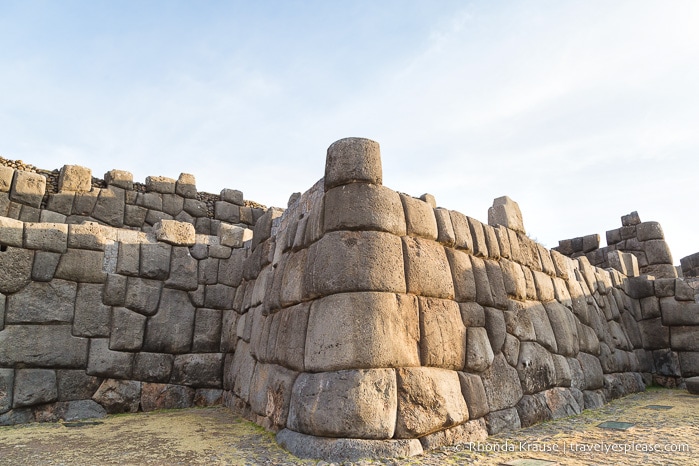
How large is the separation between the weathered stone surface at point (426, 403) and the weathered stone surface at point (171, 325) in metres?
3.55

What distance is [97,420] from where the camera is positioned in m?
4.77

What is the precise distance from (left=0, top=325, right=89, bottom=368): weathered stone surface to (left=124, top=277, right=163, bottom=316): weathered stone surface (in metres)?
0.65

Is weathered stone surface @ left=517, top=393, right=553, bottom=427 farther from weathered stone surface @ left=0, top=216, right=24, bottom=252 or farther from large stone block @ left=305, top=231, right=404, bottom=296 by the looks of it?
weathered stone surface @ left=0, top=216, right=24, bottom=252

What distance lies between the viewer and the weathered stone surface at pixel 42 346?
4613mm

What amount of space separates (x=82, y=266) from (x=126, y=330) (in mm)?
934

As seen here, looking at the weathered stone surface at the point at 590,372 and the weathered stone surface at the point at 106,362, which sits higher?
the weathered stone surface at the point at 106,362

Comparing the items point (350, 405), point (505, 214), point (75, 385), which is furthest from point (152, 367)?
point (505, 214)

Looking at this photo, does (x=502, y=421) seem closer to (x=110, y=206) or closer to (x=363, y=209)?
(x=363, y=209)

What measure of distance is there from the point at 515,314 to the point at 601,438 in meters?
1.47

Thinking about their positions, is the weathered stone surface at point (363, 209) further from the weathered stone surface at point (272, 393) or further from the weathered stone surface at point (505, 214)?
the weathered stone surface at point (505, 214)

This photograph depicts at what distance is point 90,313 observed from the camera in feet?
17.0

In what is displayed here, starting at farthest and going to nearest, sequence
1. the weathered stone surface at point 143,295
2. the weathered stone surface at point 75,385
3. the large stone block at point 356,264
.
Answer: the weathered stone surface at point 143,295 < the weathered stone surface at point 75,385 < the large stone block at point 356,264

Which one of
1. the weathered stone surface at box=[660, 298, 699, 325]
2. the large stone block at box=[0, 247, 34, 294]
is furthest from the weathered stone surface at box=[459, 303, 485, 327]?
the weathered stone surface at box=[660, 298, 699, 325]

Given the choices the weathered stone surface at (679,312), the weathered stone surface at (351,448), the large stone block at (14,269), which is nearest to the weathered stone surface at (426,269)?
the weathered stone surface at (351,448)
